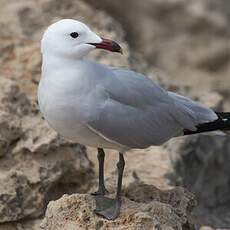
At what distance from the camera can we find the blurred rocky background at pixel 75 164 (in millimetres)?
4852

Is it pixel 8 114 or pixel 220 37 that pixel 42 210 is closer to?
pixel 8 114

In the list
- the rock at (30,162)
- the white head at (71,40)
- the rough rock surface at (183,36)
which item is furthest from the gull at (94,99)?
the rough rock surface at (183,36)

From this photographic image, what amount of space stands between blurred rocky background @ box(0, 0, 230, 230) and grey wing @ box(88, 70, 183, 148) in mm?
394

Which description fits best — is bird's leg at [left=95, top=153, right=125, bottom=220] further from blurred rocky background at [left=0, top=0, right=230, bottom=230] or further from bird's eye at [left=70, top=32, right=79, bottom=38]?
bird's eye at [left=70, top=32, right=79, bottom=38]

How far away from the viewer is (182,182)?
6.32m

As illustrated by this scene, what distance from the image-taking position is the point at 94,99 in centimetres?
475

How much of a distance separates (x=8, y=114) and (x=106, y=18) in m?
2.52

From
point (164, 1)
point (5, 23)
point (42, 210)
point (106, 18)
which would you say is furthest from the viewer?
point (164, 1)

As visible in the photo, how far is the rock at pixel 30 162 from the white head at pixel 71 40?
93 cm

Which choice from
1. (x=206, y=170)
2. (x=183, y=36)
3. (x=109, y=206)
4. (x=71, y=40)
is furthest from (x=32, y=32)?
(x=183, y=36)

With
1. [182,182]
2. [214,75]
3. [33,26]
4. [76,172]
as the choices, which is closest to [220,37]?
[214,75]

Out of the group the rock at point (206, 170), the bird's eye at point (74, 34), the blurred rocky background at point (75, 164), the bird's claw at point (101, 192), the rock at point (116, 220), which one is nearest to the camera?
the rock at point (116, 220)

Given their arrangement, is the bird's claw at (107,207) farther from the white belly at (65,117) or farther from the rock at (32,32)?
the rock at (32,32)

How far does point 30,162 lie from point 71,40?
3.65 feet
